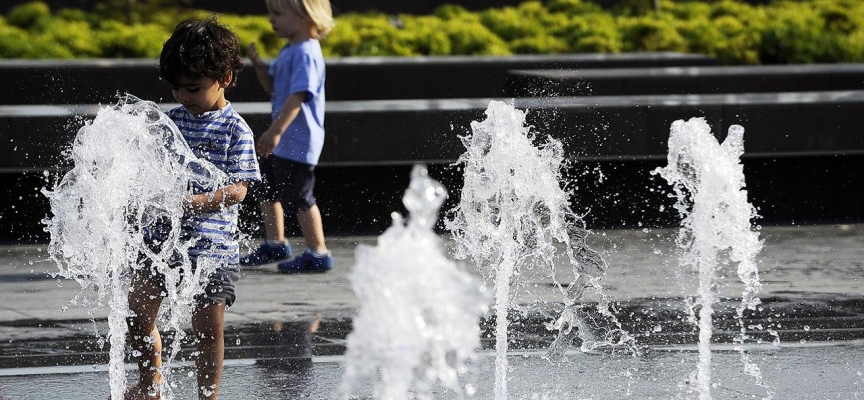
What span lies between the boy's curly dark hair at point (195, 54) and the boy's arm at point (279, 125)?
2.24 m

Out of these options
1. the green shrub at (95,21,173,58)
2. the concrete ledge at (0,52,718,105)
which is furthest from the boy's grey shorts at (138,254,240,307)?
the green shrub at (95,21,173,58)

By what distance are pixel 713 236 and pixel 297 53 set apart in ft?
9.38

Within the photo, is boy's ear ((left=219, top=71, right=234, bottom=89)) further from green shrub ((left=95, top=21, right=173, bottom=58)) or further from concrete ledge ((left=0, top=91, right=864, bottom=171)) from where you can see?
green shrub ((left=95, top=21, right=173, bottom=58))

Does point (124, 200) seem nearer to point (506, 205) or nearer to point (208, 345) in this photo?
point (208, 345)

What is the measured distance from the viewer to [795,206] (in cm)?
913

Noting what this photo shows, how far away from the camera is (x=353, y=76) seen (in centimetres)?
1232

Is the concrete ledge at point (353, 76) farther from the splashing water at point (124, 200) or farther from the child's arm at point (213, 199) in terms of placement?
the child's arm at point (213, 199)

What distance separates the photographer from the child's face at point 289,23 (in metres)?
7.17

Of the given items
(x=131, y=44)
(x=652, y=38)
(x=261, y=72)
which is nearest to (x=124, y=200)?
(x=261, y=72)

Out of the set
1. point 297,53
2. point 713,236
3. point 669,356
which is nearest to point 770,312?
point 669,356

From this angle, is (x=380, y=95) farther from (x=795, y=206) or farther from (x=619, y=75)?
(x=795, y=206)

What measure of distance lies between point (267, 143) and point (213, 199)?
8.03ft

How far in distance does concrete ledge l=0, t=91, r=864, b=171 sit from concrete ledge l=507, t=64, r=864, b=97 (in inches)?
36.5

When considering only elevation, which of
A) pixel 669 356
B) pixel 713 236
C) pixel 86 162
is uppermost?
pixel 86 162
